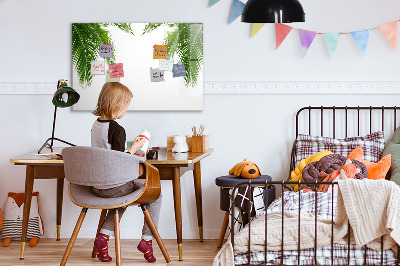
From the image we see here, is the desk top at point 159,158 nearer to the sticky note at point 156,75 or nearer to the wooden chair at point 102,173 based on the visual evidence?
the wooden chair at point 102,173

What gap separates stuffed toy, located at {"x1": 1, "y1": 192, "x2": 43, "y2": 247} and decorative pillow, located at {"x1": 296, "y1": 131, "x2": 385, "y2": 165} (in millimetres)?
1894

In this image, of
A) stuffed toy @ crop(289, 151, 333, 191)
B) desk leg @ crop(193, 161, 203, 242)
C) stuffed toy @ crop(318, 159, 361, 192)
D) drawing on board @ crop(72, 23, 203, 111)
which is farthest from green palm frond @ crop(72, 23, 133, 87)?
stuffed toy @ crop(318, 159, 361, 192)

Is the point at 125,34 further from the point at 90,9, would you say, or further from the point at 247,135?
the point at 247,135

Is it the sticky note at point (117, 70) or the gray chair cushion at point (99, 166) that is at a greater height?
the sticky note at point (117, 70)

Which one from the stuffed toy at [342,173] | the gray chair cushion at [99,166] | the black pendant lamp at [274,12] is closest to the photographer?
the black pendant lamp at [274,12]

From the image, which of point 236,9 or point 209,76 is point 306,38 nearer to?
point 236,9

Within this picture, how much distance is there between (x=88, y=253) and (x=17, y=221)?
0.68 m

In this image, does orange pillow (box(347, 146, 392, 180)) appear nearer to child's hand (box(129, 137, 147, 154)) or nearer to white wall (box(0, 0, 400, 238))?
white wall (box(0, 0, 400, 238))

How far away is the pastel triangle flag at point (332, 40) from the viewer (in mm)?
4355

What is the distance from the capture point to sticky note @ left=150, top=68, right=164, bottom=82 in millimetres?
4430

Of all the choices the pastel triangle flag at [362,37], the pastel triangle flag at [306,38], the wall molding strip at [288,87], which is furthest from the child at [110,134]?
the pastel triangle flag at [362,37]

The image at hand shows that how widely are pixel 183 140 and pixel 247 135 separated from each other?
0.56 m

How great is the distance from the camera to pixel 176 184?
376cm

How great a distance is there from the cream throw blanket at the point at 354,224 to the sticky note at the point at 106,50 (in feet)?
6.28
